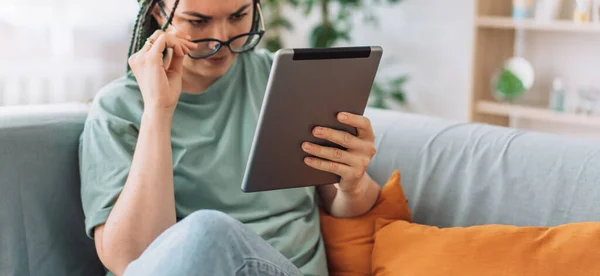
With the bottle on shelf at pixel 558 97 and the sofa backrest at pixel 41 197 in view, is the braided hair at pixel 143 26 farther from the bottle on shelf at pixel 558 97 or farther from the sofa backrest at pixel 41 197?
the bottle on shelf at pixel 558 97

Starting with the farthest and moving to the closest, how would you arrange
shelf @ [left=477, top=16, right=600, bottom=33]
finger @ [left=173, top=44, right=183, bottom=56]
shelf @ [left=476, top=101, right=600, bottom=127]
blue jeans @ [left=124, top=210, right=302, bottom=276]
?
shelf @ [left=476, top=101, right=600, bottom=127] < shelf @ [left=477, top=16, right=600, bottom=33] < finger @ [left=173, top=44, right=183, bottom=56] < blue jeans @ [left=124, top=210, right=302, bottom=276]

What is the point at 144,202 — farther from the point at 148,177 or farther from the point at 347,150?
the point at 347,150

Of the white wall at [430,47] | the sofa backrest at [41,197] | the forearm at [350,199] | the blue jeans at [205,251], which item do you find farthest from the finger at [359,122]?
the white wall at [430,47]

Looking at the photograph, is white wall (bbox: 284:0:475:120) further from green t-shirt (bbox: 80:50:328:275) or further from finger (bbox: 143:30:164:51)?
finger (bbox: 143:30:164:51)

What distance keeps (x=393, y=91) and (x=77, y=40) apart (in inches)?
51.5

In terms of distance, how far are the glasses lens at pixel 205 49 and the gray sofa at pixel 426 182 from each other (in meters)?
0.30

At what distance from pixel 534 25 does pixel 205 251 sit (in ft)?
6.74

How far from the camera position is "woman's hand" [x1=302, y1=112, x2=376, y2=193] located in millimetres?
1267

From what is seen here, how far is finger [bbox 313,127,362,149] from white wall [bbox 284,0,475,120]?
1.92 meters

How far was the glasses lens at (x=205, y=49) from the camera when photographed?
140cm

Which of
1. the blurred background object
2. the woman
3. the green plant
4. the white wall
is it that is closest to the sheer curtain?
the blurred background object

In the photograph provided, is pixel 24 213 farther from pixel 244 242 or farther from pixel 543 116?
pixel 543 116

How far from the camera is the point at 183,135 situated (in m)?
1.42

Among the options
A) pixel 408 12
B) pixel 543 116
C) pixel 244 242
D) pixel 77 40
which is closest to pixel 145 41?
pixel 244 242
